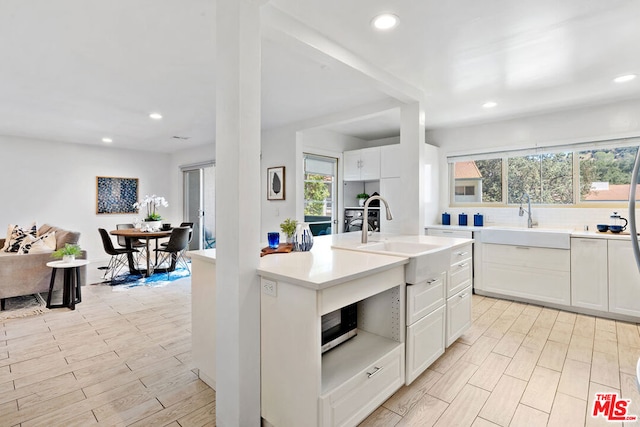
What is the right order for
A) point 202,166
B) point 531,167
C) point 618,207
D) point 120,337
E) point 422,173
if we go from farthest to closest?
point 202,166
point 531,167
point 618,207
point 422,173
point 120,337

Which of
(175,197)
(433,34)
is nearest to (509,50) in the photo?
(433,34)

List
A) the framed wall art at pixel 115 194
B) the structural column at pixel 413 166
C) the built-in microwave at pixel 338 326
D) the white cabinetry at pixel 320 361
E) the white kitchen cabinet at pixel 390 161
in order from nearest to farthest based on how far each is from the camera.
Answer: the white cabinetry at pixel 320 361
the built-in microwave at pixel 338 326
the structural column at pixel 413 166
the white kitchen cabinet at pixel 390 161
the framed wall art at pixel 115 194

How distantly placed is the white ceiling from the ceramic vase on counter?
125 cm

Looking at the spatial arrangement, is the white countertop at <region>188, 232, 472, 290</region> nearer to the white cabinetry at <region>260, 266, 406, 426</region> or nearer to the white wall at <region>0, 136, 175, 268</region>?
the white cabinetry at <region>260, 266, 406, 426</region>

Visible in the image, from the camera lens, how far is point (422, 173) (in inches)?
131

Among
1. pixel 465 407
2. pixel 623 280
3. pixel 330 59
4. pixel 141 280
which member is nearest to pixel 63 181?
pixel 141 280

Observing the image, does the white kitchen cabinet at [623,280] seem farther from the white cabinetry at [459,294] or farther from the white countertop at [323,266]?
the white countertop at [323,266]

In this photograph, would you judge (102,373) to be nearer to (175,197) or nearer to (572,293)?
(572,293)

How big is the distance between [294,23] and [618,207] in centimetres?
415

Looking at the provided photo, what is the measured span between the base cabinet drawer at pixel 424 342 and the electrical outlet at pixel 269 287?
93 cm

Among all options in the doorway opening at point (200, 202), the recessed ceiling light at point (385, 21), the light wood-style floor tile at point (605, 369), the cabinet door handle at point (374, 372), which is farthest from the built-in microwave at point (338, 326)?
the doorway opening at point (200, 202)

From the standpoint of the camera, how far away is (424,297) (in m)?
2.14

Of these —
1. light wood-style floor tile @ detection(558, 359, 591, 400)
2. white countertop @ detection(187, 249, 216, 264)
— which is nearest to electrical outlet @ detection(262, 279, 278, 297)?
white countertop @ detection(187, 249, 216, 264)

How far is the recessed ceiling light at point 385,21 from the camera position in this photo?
6.53ft
